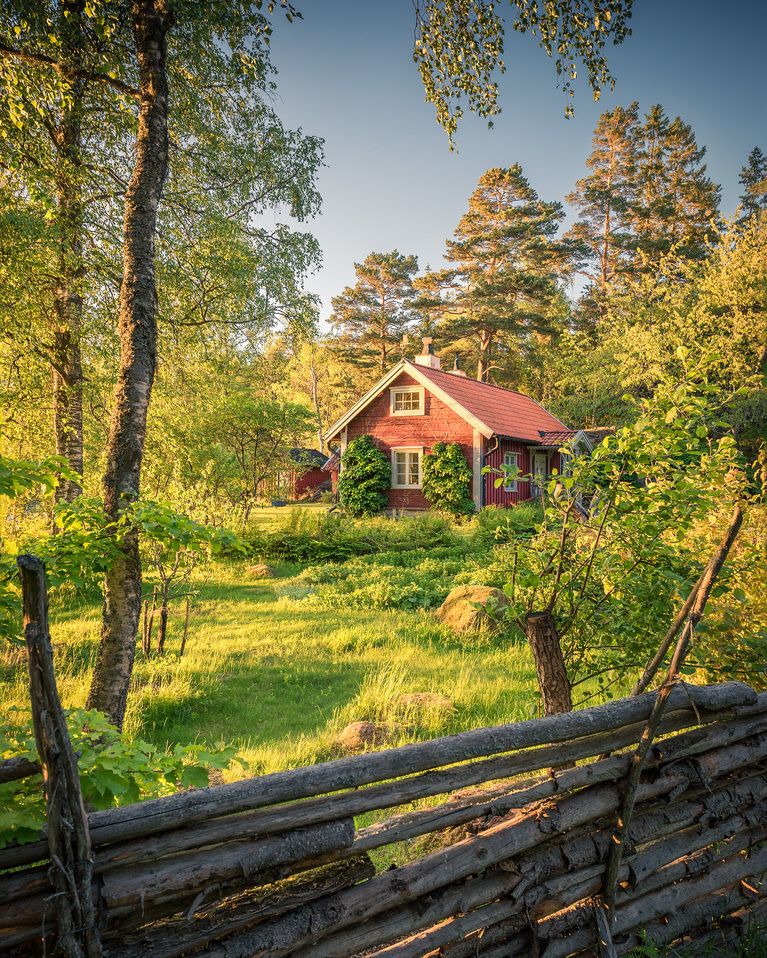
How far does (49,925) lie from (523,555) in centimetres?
284

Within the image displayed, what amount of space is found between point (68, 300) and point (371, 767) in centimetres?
989

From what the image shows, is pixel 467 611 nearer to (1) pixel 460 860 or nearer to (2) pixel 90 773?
(1) pixel 460 860

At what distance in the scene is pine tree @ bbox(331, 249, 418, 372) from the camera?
40.7 m

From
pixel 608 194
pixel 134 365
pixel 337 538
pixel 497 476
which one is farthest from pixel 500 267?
pixel 134 365

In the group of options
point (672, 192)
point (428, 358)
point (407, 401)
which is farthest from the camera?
point (672, 192)

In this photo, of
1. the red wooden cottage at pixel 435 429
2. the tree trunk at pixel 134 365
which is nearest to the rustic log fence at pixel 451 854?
the tree trunk at pixel 134 365

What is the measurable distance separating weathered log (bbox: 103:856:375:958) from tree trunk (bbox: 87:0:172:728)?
10.0ft

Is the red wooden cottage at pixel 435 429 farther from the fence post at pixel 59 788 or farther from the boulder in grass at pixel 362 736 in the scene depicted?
the fence post at pixel 59 788

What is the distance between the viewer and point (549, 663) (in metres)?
3.14

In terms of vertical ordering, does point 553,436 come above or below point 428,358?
below

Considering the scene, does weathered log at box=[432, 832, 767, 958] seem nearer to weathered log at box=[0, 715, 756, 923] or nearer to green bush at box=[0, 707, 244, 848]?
weathered log at box=[0, 715, 756, 923]

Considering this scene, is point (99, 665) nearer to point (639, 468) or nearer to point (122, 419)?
point (122, 419)

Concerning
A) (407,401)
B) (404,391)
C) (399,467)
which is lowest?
(399,467)

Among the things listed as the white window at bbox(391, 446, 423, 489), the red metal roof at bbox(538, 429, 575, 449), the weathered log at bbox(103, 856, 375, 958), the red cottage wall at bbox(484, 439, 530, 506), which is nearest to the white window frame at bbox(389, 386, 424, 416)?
the white window at bbox(391, 446, 423, 489)
